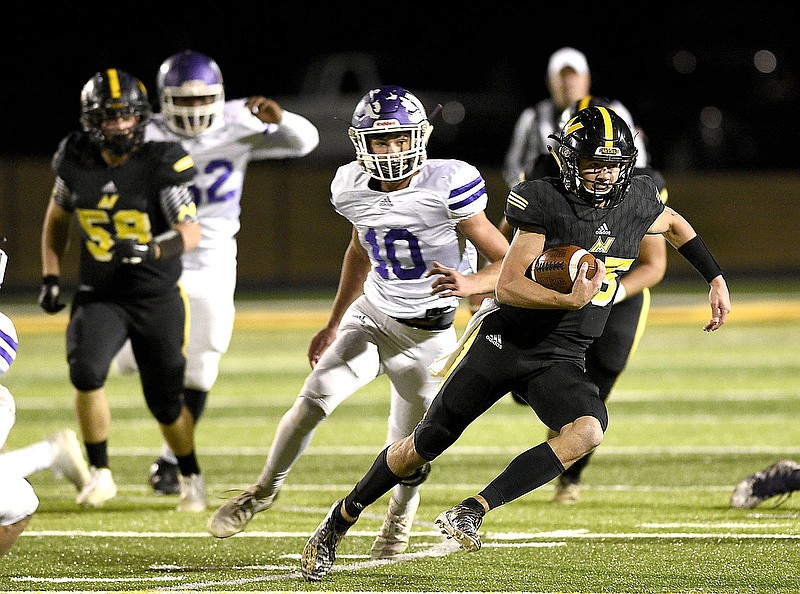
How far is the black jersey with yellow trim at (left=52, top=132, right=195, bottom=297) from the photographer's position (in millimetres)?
5316

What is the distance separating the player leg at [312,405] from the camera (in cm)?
437

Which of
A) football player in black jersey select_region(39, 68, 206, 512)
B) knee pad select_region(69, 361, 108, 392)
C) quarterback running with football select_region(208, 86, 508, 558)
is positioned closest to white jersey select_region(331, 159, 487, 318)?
quarterback running with football select_region(208, 86, 508, 558)

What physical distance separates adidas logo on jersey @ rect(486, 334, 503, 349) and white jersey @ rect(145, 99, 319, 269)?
2.24 metres

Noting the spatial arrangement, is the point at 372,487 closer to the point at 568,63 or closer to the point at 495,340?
the point at 495,340

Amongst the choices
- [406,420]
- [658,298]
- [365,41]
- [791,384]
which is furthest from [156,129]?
[365,41]

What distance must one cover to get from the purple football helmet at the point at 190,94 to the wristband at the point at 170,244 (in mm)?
788

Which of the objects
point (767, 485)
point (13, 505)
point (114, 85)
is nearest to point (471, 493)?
point (767, 485)

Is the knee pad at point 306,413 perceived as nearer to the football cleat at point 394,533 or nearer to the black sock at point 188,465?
the football cleat at point 394,533

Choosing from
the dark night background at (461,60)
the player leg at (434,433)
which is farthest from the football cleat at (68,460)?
the dark night background at (461,60)

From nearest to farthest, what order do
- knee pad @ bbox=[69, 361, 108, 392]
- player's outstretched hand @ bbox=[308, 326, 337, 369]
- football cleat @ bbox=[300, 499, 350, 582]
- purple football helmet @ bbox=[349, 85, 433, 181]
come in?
football cleat @ bbox=[300, 499, 350, 582], purple football helmet @ bbox=[349, 85, 433, 181], player's outstretched hand @ bbox=[308, 326, 337, 369], knee pad @ bbox=[69, 361, 108, 392]

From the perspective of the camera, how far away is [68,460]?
5.22 m

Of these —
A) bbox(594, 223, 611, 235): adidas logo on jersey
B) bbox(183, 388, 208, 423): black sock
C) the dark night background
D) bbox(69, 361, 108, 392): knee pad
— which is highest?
bbox(594, 223, 611, 235): adidas logo on jersey

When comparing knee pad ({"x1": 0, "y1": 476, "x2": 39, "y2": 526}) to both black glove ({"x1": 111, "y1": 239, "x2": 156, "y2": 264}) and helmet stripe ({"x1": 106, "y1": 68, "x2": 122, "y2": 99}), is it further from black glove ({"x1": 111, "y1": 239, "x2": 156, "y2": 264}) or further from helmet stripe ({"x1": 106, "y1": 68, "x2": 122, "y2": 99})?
helmet stripe ({"x1": 106, "y1": 68, "x2": 122, "y2": 99})

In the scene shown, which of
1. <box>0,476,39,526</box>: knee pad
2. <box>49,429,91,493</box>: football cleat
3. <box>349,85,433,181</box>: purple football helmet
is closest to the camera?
<box>0,476,39,526</box>: knee pad
